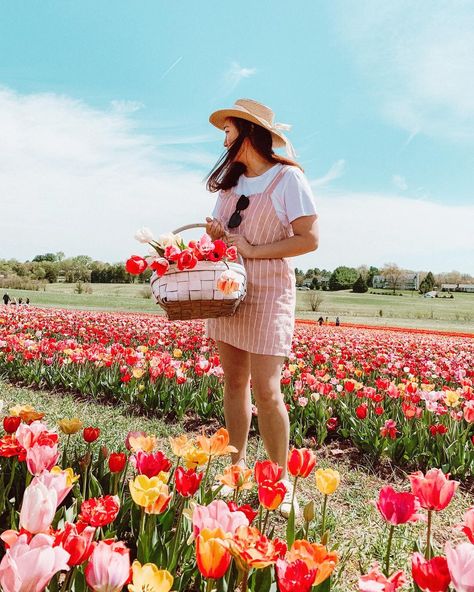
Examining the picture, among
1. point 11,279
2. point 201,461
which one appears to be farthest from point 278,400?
point 11,279

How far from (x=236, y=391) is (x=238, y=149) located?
4.18ft

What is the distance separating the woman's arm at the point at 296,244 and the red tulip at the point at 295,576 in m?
1.61

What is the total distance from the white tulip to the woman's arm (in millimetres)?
479

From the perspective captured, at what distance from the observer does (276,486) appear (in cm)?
144

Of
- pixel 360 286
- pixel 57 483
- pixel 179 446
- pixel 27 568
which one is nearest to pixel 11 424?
pixel 179 446

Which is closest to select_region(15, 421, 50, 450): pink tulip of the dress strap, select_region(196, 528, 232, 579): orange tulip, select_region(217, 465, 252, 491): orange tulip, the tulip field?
the tulip field

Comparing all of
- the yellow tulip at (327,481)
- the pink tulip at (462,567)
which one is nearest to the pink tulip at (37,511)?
the yellow tulip at (327,481)

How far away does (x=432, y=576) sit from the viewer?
1062mm

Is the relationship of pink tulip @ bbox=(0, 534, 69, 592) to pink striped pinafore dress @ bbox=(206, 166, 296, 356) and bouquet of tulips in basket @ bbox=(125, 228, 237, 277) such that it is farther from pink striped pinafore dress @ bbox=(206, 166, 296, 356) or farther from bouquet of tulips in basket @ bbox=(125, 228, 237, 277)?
pink striped pinafore dress @ bbox=(206, 166, 296, 356)

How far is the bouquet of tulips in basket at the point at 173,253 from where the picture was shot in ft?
7.42

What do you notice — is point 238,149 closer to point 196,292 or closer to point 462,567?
point 196,292

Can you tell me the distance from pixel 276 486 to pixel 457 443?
228 centimetres

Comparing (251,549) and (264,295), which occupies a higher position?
(264,295)

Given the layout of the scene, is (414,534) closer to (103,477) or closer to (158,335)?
(103,477)
